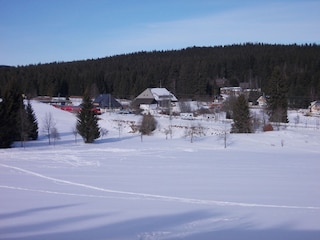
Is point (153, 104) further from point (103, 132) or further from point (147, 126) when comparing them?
point (147, 126)

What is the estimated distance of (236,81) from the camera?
119 meters

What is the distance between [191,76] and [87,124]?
64331mm

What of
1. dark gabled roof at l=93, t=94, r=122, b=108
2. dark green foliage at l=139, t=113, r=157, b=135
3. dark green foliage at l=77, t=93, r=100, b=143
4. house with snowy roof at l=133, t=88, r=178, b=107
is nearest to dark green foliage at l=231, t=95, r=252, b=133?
dark green foliage at l=139, t=113, r=157, b=135

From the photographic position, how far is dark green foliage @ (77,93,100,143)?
3409 cm

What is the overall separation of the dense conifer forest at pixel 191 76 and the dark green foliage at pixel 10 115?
44.1 m

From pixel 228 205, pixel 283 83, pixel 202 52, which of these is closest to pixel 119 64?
pixel 202 52

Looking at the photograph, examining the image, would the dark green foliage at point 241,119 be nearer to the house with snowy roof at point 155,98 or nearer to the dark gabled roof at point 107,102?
the dark gabled roof at point 107,102

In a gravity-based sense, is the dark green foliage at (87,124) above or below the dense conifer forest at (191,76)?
below

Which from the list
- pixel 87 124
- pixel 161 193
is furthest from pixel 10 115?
pixel 161 193

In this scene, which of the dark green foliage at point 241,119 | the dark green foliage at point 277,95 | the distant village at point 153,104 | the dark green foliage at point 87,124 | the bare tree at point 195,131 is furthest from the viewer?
the distant village at point 153,104

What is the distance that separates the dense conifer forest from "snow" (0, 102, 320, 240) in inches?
2125

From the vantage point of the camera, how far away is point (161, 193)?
13.9m

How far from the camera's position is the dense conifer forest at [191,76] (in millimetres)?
88938

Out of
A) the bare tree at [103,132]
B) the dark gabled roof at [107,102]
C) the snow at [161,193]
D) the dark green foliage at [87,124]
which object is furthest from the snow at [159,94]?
the snow at [161,193]
